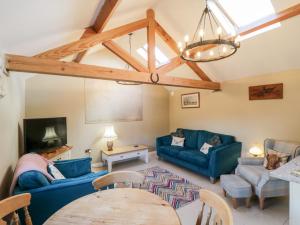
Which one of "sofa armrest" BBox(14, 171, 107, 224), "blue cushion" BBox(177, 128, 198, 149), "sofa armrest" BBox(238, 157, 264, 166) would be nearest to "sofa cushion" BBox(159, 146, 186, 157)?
"blue cushion" BBox(177, 128, 198, 149)

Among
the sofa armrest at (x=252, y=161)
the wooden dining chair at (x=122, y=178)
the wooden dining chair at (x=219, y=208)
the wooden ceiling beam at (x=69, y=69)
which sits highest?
the wooden ceiling beam at (x=69, y=69)

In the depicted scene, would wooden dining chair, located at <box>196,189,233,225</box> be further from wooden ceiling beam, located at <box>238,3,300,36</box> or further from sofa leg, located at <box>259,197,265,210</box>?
wooden ceiling beam, located at <box>238,3,300,36</box>

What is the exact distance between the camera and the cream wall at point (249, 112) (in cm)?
319

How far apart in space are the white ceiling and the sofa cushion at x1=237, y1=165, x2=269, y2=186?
77.8 inches

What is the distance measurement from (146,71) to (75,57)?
1861 mm

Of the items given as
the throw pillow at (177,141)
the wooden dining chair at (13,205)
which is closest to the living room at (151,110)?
the wooden dining chair at (13,205)

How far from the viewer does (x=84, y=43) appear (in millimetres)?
2650

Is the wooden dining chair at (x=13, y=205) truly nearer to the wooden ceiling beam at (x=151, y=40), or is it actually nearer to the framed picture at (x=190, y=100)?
the wooden ceiling beam at (x=151, y=40)

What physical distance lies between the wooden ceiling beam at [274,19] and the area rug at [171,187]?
9.54 feet

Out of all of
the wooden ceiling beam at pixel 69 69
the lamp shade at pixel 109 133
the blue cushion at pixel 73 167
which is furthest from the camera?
the lamp shade at pixel 109 133

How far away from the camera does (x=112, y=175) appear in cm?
179

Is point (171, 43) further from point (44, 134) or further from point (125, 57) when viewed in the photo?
point (44, 134)

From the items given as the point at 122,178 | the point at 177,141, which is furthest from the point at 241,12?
the point at 177,141

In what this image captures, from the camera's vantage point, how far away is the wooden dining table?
1154 mm
